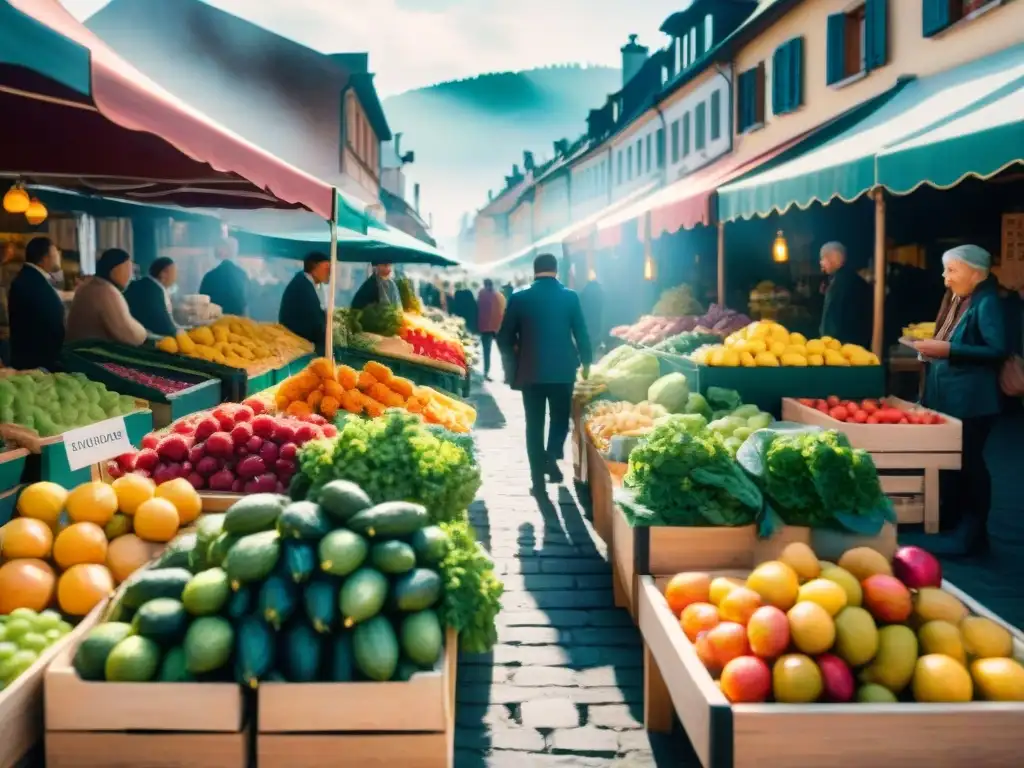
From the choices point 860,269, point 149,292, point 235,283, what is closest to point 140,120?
point 149,292

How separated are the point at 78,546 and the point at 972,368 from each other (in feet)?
17.8

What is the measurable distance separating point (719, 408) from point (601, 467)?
1.62 metres

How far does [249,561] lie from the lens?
10.1 ft

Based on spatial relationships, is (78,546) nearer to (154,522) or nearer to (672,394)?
(154,522)

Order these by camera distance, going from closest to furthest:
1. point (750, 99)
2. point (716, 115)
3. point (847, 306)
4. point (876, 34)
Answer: point (847, 306) → point (876, 34) → point (750, 99) → point (716, 115)

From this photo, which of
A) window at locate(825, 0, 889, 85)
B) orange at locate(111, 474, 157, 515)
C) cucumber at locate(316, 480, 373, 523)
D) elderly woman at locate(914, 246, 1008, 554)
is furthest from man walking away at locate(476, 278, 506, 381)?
cucumber at locate(316, 480, 373, 523)

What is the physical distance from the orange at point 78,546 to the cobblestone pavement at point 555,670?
161 centimetres

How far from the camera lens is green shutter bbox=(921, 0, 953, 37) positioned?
11570mm

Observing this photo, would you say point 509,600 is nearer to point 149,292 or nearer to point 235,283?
point 149,292

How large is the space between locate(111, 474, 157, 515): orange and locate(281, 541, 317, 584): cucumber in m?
1.22

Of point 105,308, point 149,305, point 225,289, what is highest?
point 225,289

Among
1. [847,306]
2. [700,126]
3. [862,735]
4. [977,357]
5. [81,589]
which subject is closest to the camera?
[862,735]

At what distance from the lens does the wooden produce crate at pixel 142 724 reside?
2945 mm

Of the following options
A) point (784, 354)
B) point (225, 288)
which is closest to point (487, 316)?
point (225, 288)
